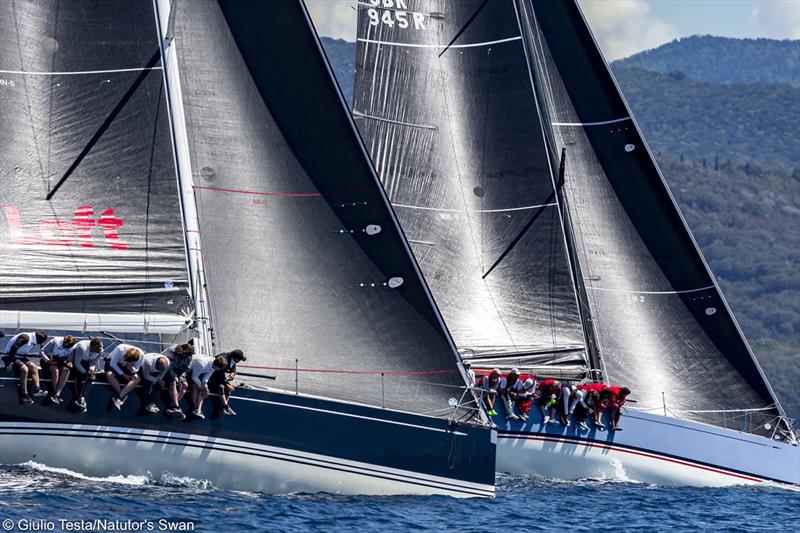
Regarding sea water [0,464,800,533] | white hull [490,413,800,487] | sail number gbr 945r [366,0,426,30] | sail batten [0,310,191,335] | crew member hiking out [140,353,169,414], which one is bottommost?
sea water [0,464,800,533]

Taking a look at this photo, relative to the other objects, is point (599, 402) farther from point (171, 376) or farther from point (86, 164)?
point (86, 164)

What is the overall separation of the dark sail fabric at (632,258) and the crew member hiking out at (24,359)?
12.3m

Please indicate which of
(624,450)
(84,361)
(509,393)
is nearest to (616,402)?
(624,450)

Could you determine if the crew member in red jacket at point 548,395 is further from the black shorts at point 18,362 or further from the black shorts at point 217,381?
the black shorts at point 18,362

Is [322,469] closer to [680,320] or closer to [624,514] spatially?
[624,514]

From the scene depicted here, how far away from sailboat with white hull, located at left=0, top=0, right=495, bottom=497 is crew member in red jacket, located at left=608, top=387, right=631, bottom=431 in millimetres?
6086

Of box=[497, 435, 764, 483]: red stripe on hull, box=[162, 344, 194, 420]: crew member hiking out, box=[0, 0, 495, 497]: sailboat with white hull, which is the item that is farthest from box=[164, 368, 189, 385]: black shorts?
box=[497, 435, 764, 483]: red stripe on hull

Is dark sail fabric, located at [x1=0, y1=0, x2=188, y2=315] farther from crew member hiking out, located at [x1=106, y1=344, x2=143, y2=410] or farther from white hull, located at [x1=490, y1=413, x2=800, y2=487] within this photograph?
white hull, located at [x1=490, y1=413, x2=800, y2=487]

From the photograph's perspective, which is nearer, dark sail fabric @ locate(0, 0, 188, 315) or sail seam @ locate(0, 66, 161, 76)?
dark sail fabric @ locate(0, 0, 188, 315)

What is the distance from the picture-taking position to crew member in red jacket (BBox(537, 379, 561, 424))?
88.5ft

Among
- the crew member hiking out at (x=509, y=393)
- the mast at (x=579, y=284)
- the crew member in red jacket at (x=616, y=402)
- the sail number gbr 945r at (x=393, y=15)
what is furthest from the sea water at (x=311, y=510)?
the sail number gbr 945r at (x=393, y=15)

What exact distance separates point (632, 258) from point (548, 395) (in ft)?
13.3

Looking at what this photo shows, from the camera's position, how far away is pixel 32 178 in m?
20.7

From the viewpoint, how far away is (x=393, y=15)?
2928cm
